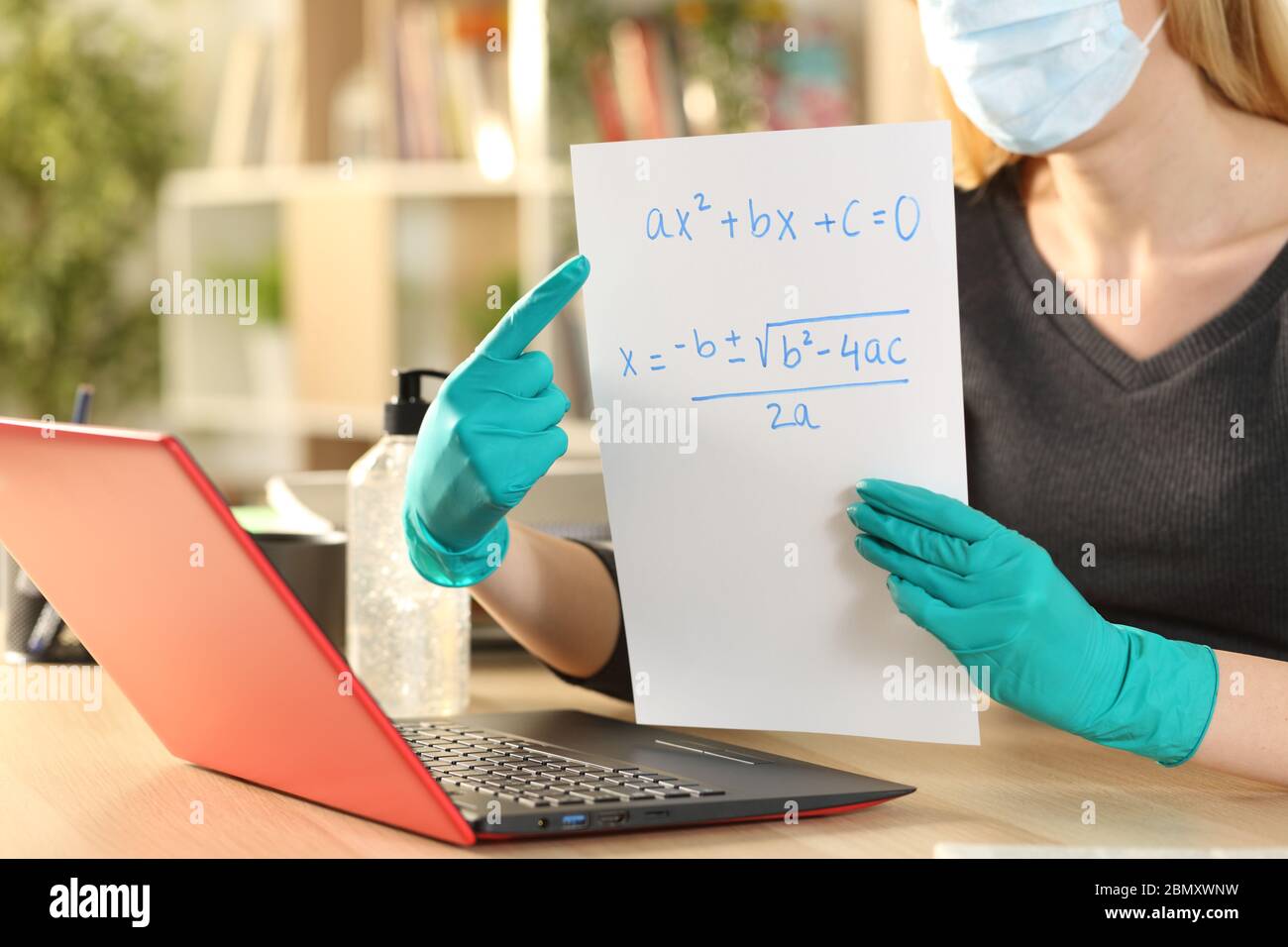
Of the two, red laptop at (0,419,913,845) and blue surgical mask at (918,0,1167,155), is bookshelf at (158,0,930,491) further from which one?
red laptop at (0,419,913,845)

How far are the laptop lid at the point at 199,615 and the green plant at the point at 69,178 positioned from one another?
2.63m

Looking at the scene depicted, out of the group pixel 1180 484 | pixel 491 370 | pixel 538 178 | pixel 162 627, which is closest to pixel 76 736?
pixel 162 627

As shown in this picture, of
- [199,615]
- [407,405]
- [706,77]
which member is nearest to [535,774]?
[199,615]

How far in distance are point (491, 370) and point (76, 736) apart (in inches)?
13.8

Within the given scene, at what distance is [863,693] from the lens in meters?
0.78

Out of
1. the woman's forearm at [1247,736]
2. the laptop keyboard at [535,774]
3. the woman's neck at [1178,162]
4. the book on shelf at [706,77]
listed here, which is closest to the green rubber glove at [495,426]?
the laptop keyboard at [535,774]

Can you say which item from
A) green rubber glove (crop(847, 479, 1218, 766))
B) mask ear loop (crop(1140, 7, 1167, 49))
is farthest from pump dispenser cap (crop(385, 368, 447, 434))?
mask ear loop (crop(1140, 7, 1167, 49))

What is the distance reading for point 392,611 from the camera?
3.12ft

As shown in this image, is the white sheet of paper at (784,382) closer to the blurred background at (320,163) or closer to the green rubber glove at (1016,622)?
the green rubber glove at (1016,622)

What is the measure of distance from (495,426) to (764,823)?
25 cm

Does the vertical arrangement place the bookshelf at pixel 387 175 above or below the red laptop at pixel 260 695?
above

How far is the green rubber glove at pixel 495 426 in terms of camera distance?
29.7 inches

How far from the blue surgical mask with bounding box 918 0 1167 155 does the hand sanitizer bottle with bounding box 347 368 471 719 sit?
51cm
